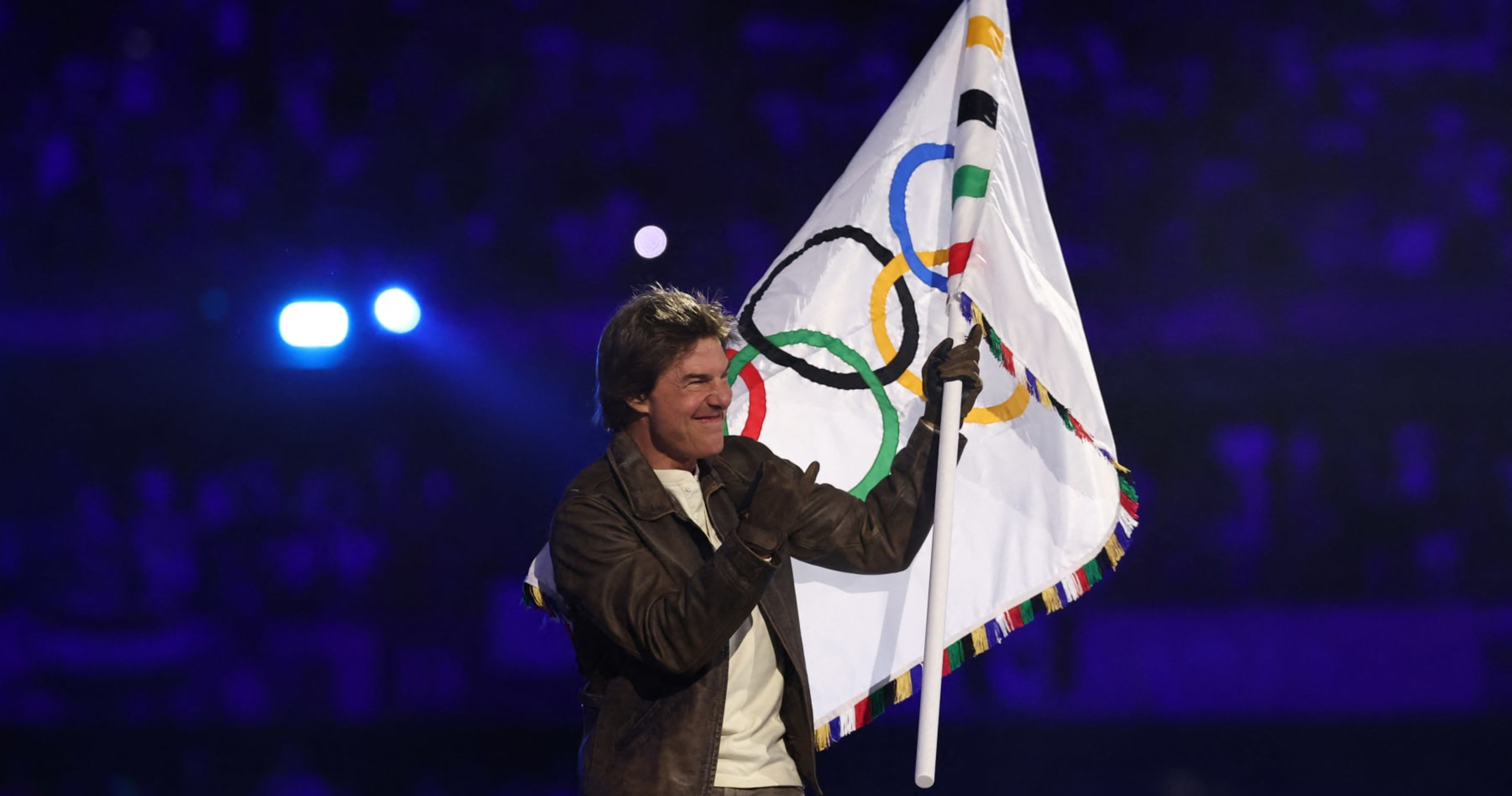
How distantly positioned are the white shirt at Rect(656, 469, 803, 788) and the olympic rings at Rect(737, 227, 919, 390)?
527 millimetres

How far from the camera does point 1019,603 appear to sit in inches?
85.2

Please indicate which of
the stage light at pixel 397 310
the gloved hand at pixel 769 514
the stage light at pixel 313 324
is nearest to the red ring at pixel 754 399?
the gloved hand at pixel 769 514

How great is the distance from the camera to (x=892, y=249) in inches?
91.0

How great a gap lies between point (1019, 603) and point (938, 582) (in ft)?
1.43

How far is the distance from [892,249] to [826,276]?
0.12 metres

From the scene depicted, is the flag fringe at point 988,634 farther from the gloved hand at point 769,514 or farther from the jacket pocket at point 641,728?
the gloved hand at point 769,514

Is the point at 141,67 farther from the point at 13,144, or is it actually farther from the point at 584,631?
the point at 584,631

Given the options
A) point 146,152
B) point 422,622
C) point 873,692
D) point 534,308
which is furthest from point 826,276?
point 146,152

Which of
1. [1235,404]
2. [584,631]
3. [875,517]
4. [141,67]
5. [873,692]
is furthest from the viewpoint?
[141,67]

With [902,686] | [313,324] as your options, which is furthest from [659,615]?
[313,324]

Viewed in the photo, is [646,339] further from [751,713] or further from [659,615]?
[751,713]

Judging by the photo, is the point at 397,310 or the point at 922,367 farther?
the point at 397,310

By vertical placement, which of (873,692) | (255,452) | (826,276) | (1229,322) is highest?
(255,452)

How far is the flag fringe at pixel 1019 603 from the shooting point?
2.08 metres
